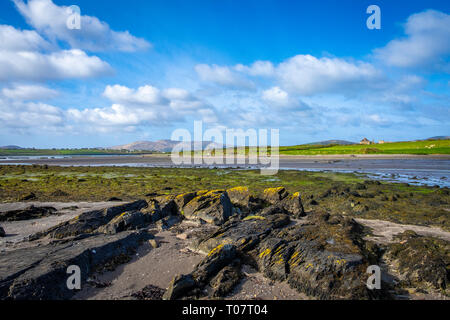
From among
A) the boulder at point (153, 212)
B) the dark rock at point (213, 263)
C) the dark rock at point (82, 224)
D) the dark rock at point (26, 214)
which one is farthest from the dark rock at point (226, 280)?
the dark rock at point (26, 214)

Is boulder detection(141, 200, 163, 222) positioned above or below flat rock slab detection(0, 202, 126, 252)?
above

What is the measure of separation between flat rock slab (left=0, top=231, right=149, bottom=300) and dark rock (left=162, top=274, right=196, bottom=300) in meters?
2.47

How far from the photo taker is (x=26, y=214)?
1340 cm

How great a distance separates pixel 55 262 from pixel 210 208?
6867mm

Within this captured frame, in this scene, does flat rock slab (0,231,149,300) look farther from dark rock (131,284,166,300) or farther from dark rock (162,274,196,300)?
dark rock (162,274,196,300)

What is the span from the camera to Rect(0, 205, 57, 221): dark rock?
12.8m

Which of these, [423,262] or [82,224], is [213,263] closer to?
[423,262]

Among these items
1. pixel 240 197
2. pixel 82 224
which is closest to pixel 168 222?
pixel 82 224

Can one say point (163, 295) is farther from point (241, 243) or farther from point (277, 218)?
point (277, 218)

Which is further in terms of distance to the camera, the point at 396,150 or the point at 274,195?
the point at 396,150

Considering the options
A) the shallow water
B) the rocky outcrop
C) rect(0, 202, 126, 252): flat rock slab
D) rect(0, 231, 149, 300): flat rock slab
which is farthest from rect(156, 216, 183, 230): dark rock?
the shallow water
